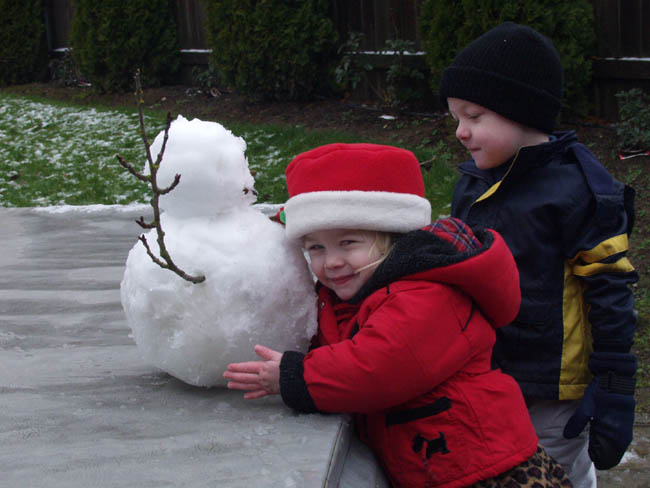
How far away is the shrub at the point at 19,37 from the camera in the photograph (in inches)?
525

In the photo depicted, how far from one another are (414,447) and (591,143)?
4.75m

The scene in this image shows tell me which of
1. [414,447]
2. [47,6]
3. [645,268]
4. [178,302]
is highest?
[47,6]

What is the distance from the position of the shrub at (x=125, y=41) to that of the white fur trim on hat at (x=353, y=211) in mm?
9553

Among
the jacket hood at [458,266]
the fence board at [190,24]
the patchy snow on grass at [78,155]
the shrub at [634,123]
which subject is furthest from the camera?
the fence board at [190,24]

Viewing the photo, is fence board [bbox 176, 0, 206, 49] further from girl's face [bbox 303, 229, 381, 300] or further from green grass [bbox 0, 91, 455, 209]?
girl's face [bbox 303, 229, 381, 300]

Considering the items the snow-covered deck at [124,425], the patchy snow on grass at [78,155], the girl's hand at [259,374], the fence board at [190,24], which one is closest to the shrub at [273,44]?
the patchy snow on grass at [78,155]

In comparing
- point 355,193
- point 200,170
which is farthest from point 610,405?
point 200,170

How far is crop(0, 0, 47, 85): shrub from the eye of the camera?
13.3 metres

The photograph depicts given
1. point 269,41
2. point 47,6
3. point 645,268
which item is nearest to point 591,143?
point 645,268

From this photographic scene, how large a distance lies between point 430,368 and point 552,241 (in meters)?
0.75

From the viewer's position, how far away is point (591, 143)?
5.83 meters

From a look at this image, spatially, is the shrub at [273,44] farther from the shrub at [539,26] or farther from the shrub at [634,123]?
the shrub at [634,123]

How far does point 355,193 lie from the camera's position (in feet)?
5.50

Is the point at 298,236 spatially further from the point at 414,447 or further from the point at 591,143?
the point at 591,143
